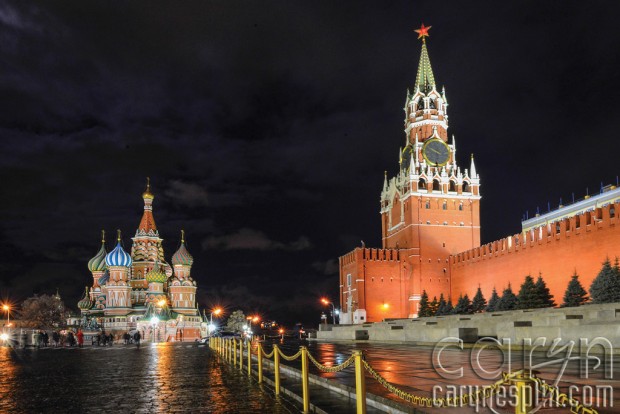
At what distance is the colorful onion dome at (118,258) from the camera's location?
54312mm

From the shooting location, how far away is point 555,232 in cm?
3108

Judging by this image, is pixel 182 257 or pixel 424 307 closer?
pixel 424 307

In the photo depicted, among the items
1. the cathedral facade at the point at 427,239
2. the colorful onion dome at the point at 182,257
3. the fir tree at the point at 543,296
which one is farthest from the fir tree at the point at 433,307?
the colorful onion dome at the point at 182,257

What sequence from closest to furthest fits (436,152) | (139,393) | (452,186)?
(139,393) < (452,186) < (436,152)

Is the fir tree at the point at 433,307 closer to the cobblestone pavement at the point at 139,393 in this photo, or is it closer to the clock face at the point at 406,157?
the clock face at the point at 406,157

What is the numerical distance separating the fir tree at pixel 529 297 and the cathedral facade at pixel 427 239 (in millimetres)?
5683

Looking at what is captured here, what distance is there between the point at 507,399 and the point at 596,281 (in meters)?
20.1

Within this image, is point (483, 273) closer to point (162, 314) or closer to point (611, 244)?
point (611, 244)

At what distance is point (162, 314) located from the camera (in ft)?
165

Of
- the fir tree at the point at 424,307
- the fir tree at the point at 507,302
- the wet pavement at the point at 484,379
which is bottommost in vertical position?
the fir tree at the point at 424,307

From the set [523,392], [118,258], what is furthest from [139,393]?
[118,258]

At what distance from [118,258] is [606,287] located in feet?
144

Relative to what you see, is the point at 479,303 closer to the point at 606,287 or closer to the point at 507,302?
the point at 507,302

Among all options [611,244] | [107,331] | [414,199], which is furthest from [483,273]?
[107,331]
